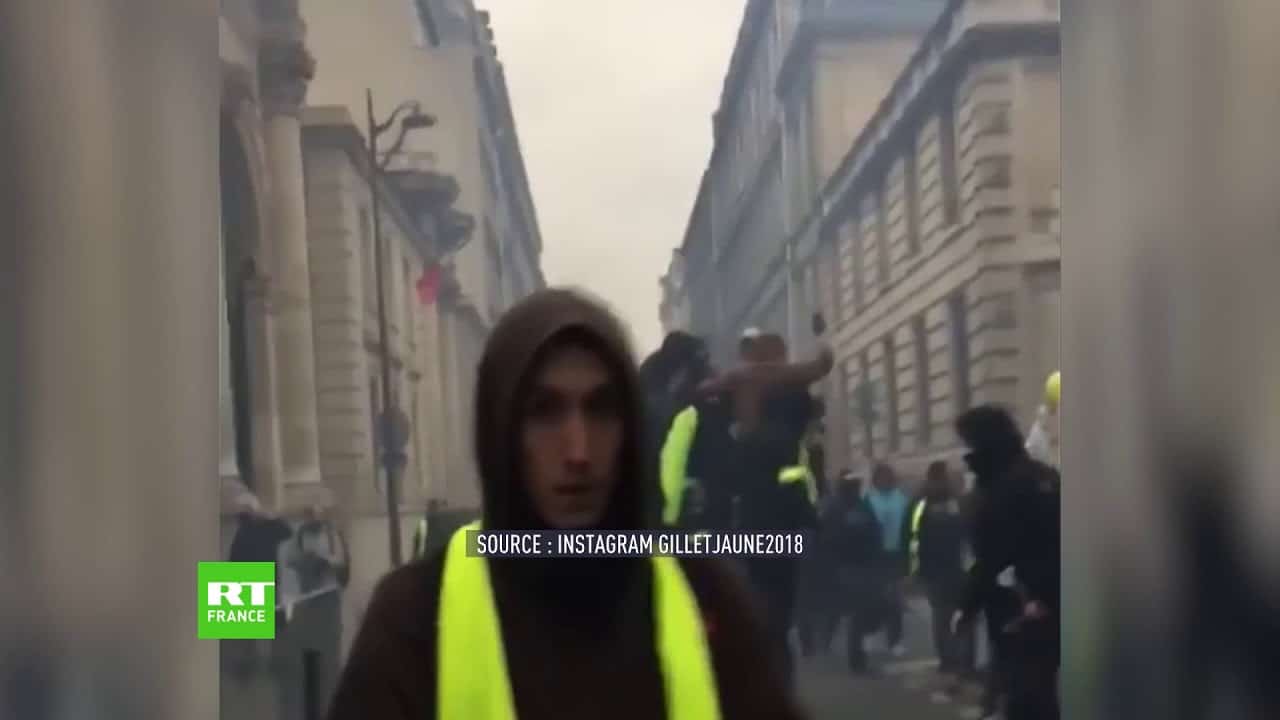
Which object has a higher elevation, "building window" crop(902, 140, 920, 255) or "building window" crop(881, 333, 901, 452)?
"building window" crop(902, 140, 920, 255)

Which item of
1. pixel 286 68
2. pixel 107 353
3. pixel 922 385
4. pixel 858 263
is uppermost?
pixel 286 68

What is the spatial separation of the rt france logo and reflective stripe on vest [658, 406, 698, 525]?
671mm

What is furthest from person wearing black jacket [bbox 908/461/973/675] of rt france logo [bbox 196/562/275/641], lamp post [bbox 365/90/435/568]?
rt france logo [bbox 196/562/275/641]

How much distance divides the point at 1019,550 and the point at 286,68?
145cm

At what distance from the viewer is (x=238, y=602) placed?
6.90 feet

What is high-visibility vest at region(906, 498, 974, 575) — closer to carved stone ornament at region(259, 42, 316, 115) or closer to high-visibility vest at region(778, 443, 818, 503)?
high-visibility vest at region(778, 443, 818, 503)

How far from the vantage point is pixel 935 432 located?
2.13m

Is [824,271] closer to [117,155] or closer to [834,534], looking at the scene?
[834,534]

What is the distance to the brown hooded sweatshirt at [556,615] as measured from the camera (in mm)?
1188

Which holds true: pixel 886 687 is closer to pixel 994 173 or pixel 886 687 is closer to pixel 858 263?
pixel 858 263

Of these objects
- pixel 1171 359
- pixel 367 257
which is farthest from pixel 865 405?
pixel 367 257

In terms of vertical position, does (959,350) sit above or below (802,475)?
above

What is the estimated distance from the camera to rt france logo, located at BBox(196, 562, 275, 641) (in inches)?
82.3

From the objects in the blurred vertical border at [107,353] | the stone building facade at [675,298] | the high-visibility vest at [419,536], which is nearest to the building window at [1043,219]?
the stone building facade at [675,298]
